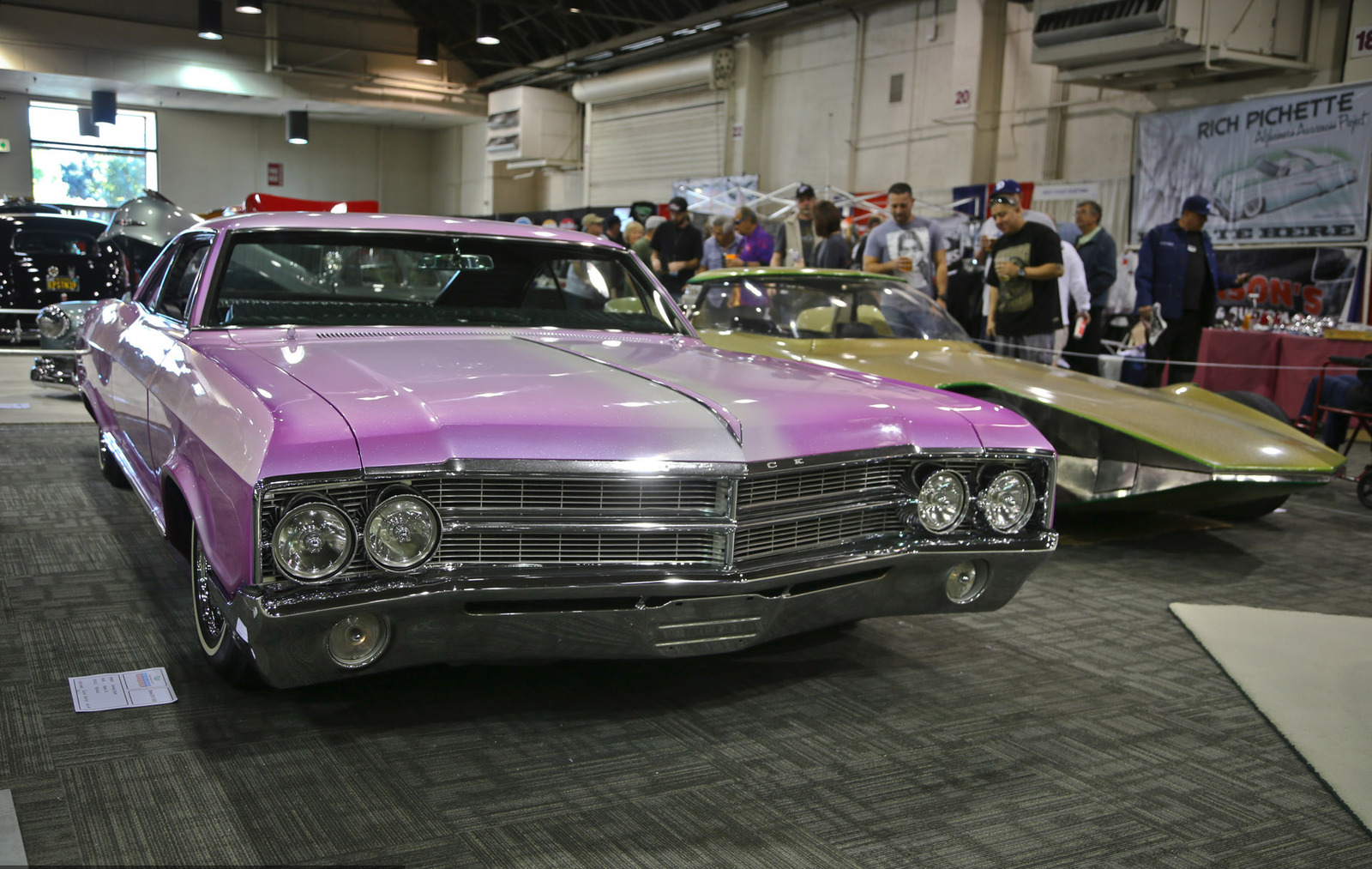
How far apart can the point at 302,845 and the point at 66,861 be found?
1.25 ft

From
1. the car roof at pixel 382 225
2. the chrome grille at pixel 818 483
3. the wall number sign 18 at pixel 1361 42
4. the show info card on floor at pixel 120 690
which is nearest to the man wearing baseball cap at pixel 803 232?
the car roof at pixel 382 225

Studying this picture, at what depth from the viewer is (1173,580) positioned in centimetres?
430

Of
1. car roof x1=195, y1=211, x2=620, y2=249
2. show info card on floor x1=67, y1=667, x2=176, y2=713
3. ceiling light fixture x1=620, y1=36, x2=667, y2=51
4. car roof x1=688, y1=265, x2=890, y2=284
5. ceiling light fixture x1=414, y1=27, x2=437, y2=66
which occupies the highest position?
ceiling light fixture x1=414, y1=27, x2=437, y2=66

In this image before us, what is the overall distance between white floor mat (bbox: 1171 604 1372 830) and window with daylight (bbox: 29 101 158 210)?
2467 cm

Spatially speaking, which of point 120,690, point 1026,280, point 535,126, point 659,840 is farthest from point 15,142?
point 659,840

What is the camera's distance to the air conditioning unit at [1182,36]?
32.8ft

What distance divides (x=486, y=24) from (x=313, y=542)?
16.6 meters

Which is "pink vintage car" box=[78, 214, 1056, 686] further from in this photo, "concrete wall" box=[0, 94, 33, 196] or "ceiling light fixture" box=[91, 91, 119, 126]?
"concrete wall" box=[0, 94, 33, 196]

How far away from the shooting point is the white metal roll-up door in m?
17.8

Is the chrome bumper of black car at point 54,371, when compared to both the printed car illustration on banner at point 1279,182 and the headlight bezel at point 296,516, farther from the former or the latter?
the printed car illustration on banner at point 1279,182

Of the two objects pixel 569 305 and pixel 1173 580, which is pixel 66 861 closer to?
pixel 569 305

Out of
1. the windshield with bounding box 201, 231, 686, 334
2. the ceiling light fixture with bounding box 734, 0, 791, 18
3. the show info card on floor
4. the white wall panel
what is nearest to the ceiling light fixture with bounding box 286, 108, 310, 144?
the white wall panel

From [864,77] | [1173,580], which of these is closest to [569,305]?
[1173,580]

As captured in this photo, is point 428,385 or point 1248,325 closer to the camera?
point 428,385
